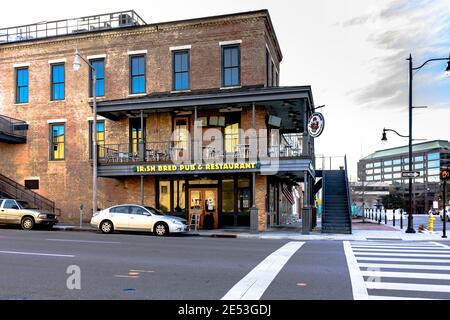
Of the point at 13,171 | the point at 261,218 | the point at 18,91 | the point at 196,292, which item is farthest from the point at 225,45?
the point at 196,292

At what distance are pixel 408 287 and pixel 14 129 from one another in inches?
1044

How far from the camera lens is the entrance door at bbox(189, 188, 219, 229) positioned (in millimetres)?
23237

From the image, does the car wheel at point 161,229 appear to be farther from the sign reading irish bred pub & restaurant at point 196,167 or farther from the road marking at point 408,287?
the road marking at point 408,287

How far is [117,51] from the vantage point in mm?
26281

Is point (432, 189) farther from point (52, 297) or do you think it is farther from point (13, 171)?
point (52, 297)

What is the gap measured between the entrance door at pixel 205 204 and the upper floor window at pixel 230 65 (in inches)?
242

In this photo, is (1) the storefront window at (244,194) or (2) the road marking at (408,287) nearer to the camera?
(2) the road marking at (408,287)

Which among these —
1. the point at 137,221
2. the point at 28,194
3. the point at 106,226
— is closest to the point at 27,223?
the point at 106,226

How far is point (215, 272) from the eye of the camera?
30.4 ft

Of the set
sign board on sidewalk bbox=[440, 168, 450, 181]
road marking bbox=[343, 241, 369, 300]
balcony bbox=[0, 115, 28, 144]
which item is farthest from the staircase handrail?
sign board on sidewalk bbox=[440, 168, 450, 181]

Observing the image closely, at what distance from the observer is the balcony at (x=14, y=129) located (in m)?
27.2

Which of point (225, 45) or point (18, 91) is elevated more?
point (225, 45)

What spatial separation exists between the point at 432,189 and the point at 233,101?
107295mm

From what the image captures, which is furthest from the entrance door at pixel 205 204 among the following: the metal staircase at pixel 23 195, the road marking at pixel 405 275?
the road marking at pixel 405 275
